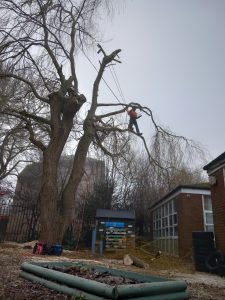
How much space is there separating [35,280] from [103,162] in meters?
16.3

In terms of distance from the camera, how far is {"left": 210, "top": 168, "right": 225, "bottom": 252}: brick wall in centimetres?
988

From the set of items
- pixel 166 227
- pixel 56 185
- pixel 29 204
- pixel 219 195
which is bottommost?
pixel 166 227

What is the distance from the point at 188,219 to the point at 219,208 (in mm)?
3199

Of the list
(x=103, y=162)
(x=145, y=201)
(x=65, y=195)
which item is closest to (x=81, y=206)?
Answer: (x=103, y=162)

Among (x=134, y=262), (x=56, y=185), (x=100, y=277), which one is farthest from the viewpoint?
(x=56, y=185)

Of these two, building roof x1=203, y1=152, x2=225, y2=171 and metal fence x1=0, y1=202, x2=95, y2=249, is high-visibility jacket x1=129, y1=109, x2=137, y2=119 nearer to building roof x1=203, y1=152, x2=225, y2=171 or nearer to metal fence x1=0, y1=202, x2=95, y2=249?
building roof x1=203, y1=152, x2=225, y2=171

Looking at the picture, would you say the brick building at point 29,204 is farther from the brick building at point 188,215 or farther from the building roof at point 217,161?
the building roof at point 217,161

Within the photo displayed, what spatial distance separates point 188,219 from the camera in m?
13.2

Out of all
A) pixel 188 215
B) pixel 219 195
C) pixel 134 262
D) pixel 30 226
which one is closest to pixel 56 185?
pixel 134 262

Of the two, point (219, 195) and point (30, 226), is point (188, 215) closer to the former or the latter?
point (219, 195)

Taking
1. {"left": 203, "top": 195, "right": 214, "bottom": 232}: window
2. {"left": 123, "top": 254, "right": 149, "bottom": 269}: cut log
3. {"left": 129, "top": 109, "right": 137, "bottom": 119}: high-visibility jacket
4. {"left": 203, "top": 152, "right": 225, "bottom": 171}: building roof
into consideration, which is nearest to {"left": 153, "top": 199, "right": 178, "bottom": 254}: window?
{"left": 203, "top": 195, "right": 214, "bottom": 232}: window

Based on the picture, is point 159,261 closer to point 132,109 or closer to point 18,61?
point 132,109

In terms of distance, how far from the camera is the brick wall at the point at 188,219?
13.1 m

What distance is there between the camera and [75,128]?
51.8 feet
